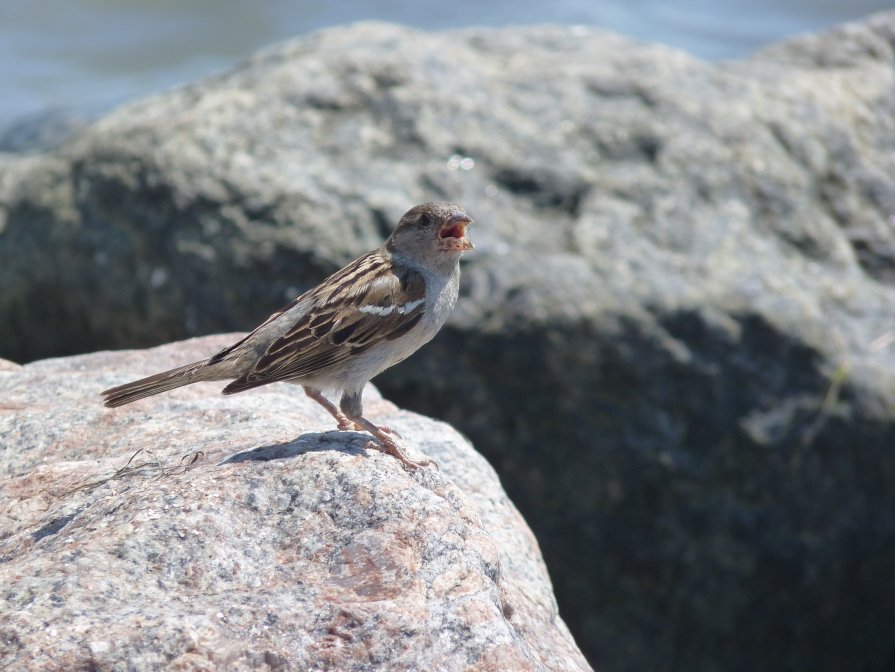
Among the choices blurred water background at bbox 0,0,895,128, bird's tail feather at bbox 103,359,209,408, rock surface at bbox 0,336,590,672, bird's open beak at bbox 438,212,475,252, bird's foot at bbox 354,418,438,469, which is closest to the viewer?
rock surface at bbox 0,336,590,672

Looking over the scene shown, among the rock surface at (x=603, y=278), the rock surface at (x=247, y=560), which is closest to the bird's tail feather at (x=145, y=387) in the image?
the rock surface at (x=247, y=560)

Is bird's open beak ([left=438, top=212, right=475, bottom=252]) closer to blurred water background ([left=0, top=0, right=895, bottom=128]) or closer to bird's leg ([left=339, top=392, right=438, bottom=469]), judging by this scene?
bird's leg ([left=339, top=392, right=438, bottom=469])

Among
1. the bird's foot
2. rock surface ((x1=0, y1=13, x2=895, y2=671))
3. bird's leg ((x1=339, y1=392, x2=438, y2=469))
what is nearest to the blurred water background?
rock surface ((x1=0, y1=13, x2=895, y2=671))

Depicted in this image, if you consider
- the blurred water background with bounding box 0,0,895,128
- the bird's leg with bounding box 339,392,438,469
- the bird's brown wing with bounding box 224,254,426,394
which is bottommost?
the blurred water background with bounding box 0,0,895,128

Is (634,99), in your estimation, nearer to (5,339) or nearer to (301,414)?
(301,414)

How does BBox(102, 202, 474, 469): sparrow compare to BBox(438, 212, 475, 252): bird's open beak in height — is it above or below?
below

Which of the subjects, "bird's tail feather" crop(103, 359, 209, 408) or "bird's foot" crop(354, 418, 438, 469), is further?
"bird's tail feather" crop(103, 359, 209, 408)

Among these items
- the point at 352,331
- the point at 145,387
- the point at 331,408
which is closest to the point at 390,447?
the point at 352,331

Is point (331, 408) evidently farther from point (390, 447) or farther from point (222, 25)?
point (222, 25)
